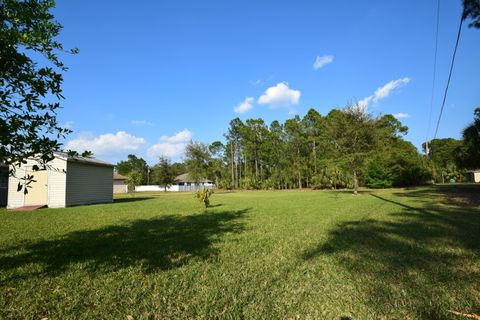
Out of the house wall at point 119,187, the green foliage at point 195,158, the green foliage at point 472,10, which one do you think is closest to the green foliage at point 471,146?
the green foliage at point 472,10

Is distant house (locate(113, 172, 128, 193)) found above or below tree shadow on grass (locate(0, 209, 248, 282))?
above

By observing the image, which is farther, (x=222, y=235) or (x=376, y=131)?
(x=376, y=131)

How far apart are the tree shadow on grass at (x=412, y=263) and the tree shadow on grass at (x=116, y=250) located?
2.53 meters

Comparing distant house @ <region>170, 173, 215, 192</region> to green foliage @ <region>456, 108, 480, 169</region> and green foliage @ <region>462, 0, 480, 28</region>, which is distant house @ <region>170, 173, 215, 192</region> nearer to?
green foliage @ <region>456, 108, 480, 169</region>

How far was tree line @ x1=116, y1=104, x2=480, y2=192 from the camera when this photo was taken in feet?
82.1

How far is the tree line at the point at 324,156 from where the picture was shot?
2503cm

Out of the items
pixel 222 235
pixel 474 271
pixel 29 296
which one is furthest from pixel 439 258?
pixel 29 296

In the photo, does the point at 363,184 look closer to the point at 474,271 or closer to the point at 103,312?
the point at 474,271

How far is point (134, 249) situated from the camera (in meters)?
5.97

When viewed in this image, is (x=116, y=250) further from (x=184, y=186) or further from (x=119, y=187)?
(x=184, y=186)

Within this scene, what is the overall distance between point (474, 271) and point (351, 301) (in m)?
2.38

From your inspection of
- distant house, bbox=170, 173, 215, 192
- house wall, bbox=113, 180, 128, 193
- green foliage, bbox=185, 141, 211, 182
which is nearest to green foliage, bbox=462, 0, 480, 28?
green foliage, bbox=185, 141, 211, 182

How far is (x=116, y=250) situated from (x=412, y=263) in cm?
568

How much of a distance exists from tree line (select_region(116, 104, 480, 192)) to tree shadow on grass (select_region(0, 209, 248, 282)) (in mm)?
20312
